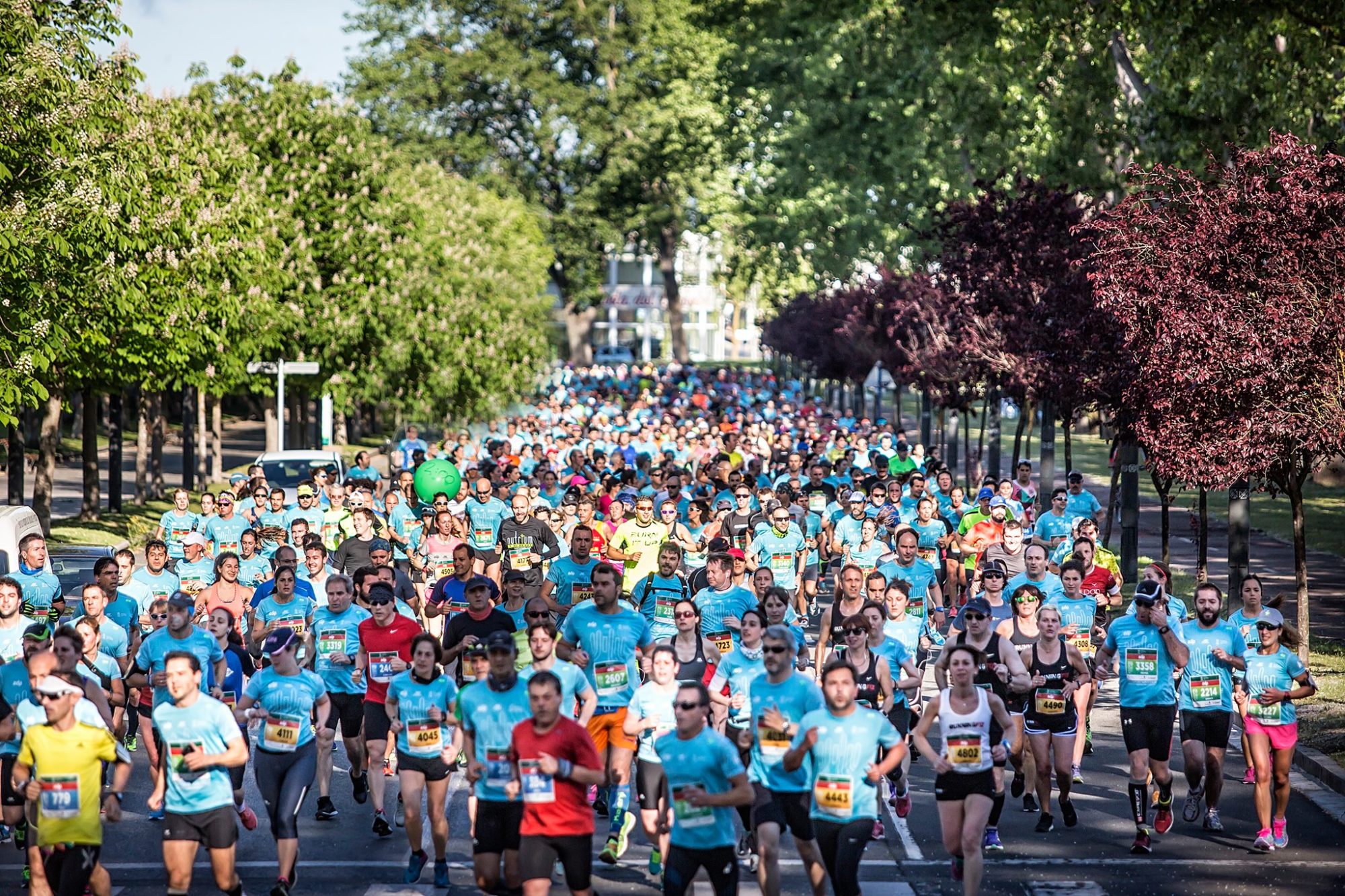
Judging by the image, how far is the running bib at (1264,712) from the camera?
476 inches

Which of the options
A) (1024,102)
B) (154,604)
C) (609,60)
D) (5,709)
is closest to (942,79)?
(1024,102)

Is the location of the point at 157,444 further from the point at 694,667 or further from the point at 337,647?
the point at 694,667

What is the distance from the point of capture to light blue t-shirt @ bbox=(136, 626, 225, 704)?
12.4m

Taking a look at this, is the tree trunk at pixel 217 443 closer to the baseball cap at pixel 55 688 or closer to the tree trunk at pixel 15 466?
the tree trunk at pixel 15 466

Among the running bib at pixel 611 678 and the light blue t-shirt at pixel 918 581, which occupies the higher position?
the light blue t-shirt at pixel 918 581

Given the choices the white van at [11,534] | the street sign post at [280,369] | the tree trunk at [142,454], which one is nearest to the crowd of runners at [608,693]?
the white van at [11,534]

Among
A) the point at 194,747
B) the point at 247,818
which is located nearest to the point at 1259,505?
the point at 247,818

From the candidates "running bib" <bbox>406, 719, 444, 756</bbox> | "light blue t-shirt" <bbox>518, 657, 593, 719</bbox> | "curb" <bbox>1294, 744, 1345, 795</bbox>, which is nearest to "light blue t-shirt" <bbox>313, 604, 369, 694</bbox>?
"running bib" <bbox>406, 719, 444, 756</bbox>

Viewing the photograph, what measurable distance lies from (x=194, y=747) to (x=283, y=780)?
1311 millimetres

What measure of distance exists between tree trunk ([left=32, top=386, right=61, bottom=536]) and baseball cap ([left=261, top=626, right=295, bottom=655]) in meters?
20.0

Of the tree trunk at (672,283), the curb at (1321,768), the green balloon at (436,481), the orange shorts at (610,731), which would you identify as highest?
the tree trunk at (672,283)

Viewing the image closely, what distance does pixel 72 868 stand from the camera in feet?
31.2

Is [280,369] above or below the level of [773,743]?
above

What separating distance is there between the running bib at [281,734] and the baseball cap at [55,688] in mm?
1337
